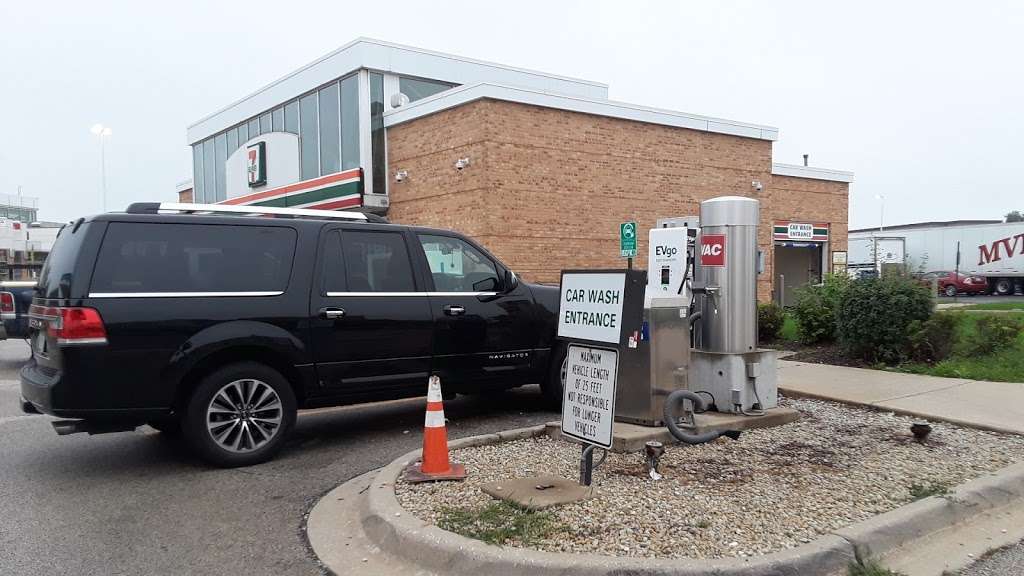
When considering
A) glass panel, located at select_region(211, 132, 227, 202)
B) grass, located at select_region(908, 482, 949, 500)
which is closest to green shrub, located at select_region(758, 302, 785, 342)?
grass, located at select_region(908, 482, 949, 500)

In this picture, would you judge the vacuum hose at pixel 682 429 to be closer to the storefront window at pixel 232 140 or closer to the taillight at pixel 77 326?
the taillight at pixel 77 326

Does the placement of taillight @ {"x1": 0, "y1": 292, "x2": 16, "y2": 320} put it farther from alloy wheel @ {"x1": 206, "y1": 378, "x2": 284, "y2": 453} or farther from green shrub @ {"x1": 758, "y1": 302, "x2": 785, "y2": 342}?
green shrub @ {"x1": 758, "y1": 302, "x2": 785, "y2": 342}

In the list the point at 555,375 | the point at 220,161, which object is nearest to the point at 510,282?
the point at 555,375

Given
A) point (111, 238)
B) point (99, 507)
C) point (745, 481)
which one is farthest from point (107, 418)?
point (745, 481)

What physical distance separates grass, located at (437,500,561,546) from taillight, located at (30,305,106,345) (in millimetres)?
2917

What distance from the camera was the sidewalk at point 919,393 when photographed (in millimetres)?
6758

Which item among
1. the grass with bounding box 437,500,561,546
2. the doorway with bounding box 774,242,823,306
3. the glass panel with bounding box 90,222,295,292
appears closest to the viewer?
the grass with bounding box 437,500,561,546

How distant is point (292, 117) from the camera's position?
77.2 feet

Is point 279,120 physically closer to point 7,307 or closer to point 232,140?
point 232,140

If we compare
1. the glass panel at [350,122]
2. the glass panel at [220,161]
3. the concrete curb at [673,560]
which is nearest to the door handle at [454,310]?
the concrete curb at [673,560]

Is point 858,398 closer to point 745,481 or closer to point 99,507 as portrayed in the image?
point 745,481

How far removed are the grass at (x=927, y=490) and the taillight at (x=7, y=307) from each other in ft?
42.6

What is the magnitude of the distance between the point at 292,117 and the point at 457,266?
1855 cm

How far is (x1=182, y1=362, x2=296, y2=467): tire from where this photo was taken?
562 centimetres
